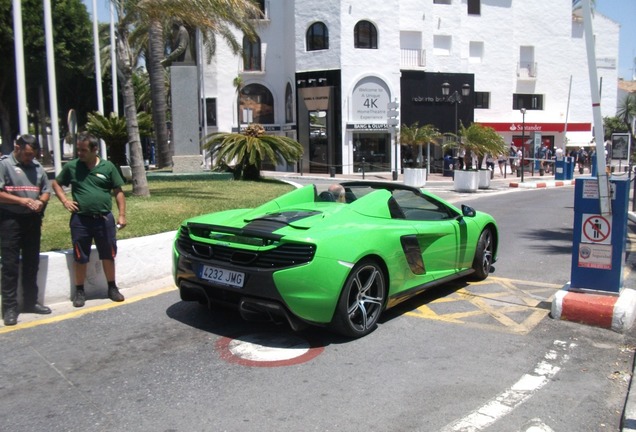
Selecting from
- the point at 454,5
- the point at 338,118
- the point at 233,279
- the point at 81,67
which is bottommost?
the point at 233,279

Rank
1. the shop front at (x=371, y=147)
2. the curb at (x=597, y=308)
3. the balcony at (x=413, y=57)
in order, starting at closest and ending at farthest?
the curb at (x=597, y=308) → the shop front at (x=371, y=147) → the balcony at (x=413, y=57)

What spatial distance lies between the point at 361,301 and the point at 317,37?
31807mm

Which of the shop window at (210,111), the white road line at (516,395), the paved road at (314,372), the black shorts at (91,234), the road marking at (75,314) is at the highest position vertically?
the shop window at (210,111)

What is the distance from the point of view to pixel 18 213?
5.49 meters

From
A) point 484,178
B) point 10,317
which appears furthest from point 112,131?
point 484,178

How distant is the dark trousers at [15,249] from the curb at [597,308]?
17.2 feet

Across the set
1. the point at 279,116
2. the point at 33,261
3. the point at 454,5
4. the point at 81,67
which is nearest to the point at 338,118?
the point at 279,116

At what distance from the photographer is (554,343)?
5.09 metres

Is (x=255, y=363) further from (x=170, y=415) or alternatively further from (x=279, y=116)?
(x=279, y=116)

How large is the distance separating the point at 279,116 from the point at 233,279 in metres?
34.5

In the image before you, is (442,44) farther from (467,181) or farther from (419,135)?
(467,181)

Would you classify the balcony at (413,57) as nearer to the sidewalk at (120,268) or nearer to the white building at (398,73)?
the white building at (398,73)

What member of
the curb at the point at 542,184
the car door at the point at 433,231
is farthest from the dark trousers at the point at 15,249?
the curb at the point at 542,184

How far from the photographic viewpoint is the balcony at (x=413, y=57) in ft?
119
